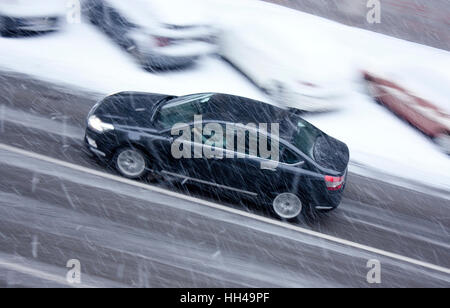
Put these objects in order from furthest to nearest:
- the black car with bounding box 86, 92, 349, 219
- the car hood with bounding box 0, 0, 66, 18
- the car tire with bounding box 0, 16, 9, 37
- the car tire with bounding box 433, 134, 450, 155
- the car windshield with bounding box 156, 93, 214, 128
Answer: the car tire with bounding box 0, 16, 9, 37, the car hood with bounding box 0, 0, 66, 18, the car tire with bounding box 433, 134, 450, 155, the car windshield with bounding box 156, 93, 214, 128, the black car with bounding box 86, 92, 349, 219

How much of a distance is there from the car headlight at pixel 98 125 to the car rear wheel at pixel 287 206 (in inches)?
129

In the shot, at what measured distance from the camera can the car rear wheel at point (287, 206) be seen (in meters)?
10.4

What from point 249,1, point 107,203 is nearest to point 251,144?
point 107,203

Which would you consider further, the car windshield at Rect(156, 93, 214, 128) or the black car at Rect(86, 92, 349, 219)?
the car windshield at Rect(156, 93, 214, 128)

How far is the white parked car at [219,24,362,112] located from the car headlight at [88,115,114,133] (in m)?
5.14

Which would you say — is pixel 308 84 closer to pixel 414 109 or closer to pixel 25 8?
pixel 414 109

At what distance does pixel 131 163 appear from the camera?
34.0ft

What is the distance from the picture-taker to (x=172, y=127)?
1013 cm

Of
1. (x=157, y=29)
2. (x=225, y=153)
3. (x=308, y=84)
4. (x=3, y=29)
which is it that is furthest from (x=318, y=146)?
(x=3, y=29)

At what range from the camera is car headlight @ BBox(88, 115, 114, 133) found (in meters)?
10.1

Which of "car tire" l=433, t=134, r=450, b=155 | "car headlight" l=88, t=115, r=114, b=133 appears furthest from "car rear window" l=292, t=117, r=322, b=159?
"car tire" l=433, t=134, r=450, b=155

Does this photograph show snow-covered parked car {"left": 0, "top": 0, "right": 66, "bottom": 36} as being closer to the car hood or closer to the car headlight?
the car hood

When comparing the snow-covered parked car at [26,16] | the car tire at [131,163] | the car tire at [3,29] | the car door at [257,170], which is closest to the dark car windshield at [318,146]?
the car door at [257,170]

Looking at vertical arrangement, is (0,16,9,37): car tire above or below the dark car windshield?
above
